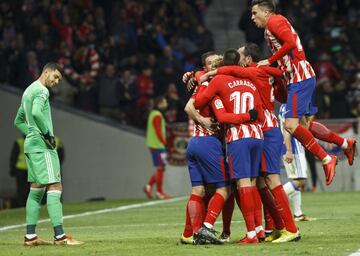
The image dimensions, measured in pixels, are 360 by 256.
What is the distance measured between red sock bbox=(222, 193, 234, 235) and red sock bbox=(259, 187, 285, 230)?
36 cm

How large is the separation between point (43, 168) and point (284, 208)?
2.86m

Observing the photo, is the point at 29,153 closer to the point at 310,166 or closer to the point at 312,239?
the point at 312,239

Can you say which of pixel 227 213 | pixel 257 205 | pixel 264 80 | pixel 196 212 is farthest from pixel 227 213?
pixel 264 80

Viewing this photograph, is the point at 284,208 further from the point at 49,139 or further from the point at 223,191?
the point at 49,139

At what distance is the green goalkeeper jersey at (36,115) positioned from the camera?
14.6 metres

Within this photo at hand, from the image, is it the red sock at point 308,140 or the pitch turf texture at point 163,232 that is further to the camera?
the red sock at point 308,140

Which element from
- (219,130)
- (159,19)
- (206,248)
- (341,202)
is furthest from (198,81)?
(159,19)

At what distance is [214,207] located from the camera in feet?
45.5

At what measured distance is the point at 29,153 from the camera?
48.6 ft

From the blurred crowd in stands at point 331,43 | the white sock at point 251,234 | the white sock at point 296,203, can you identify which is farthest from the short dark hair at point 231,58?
the blurred crowd in stands at point 331,43

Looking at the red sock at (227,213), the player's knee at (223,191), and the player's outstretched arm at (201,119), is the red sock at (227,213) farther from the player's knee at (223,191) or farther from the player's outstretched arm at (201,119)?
the player's outstretched arm at (201,119)

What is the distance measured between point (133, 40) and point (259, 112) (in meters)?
18.8

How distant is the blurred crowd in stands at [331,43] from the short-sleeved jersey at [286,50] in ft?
43.3

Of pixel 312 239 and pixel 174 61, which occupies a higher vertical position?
pixel 174 61
